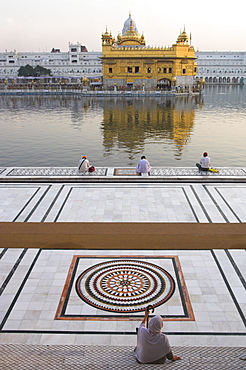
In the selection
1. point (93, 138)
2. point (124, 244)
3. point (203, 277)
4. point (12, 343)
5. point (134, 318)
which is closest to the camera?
point (12, 343)

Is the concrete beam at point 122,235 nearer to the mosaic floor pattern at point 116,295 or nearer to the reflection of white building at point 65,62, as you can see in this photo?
the mosaic floor pattern at point 116,295

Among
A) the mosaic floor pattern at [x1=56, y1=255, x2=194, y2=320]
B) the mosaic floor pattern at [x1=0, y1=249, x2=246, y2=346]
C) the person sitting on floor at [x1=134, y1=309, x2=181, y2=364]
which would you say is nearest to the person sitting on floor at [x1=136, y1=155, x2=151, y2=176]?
the mosaic floor pattern at [x1=0, y1=249, x2=246, y2=346]

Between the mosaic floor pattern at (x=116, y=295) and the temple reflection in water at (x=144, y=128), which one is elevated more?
the temple reflection in water at (x=144, y=128)

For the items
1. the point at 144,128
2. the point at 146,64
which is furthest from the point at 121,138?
the point at 146,64

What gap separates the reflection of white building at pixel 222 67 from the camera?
349 ft

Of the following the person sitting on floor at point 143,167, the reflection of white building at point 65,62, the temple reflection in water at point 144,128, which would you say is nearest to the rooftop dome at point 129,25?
the reflection of white building at point 65,62

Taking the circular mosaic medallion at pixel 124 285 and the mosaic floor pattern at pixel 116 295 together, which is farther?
the circular mosaic medallion at pixel 124 285

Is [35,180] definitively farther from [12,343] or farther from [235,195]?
Result: [12,343]

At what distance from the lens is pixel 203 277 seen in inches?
256

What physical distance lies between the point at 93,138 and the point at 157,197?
12.8 metres

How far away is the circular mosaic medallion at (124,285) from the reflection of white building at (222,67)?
107m

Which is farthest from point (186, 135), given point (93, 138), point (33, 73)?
point (33, 73)

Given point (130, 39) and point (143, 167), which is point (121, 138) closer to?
point (143, 167)

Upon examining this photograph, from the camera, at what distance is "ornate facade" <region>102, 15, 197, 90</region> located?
61.7m
